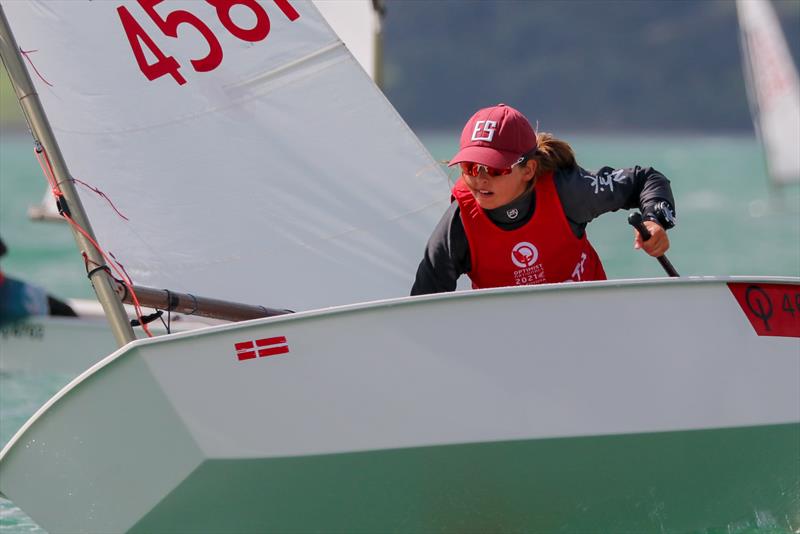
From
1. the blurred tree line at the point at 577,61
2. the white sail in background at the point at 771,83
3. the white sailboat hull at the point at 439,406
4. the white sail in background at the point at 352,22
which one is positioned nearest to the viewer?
the white sailboat hull at the point at 439,406

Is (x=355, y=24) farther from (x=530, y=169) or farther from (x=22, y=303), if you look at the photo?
(x=22, y=303)

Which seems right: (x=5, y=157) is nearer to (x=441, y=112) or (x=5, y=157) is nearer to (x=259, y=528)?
(x=441, y=112)

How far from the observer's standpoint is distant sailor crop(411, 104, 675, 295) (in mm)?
2693

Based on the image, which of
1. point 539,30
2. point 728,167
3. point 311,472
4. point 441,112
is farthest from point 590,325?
point 539,30

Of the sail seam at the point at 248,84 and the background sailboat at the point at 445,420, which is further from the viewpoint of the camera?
the sail seam at the point at 248,84

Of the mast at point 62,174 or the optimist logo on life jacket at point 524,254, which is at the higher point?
the mast at point 62,174

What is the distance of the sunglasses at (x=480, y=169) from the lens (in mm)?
2678

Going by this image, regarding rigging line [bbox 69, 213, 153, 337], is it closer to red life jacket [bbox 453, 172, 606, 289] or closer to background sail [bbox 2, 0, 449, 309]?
background sail [bbox 2, 0, 449, 309]

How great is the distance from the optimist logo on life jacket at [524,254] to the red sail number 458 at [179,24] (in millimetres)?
1033

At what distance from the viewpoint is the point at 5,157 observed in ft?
155

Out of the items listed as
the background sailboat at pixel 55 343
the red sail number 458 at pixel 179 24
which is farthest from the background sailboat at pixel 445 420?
the background sailboat at pixel 55 343

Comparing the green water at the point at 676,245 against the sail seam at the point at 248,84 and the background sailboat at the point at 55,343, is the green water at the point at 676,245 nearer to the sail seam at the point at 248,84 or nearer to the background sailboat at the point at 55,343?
the background sailboat at the point at 55,343

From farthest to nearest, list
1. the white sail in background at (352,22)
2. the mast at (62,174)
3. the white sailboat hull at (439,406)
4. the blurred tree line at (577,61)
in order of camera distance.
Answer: the blurred tree line at (577,61), the white sail in background at (352,22), the mast at (62,174), the white sailboat hull at (439,406)

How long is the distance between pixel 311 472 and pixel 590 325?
23.2 inches
